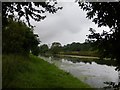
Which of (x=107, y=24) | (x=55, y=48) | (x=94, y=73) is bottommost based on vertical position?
(x=94, y=73)

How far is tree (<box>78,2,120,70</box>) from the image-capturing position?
7.05 meters

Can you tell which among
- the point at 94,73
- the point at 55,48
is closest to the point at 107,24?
the point at 94,73

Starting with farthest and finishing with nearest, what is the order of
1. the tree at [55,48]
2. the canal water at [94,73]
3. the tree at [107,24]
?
the tree at [55,48] → the canal water at [94,73] → the tree at [107,24]

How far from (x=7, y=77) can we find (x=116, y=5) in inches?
192

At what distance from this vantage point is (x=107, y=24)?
7316 mm

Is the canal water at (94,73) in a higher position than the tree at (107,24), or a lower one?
lower

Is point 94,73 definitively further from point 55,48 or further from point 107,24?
point 55,48

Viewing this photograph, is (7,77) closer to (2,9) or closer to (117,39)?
(2,9)

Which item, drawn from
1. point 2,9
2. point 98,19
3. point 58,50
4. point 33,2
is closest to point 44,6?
point 33,2

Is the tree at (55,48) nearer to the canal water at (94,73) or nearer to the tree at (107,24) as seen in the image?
the canal water at (94,73)

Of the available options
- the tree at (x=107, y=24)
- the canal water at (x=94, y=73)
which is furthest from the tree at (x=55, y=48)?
the tree at (x=107, y=24)

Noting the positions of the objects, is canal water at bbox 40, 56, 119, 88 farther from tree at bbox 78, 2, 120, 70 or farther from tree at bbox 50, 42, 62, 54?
tree at bbox 50, 42, 62, 54

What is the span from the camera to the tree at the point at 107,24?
23.1 ft

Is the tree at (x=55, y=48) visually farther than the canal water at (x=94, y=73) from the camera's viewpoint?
Yes
